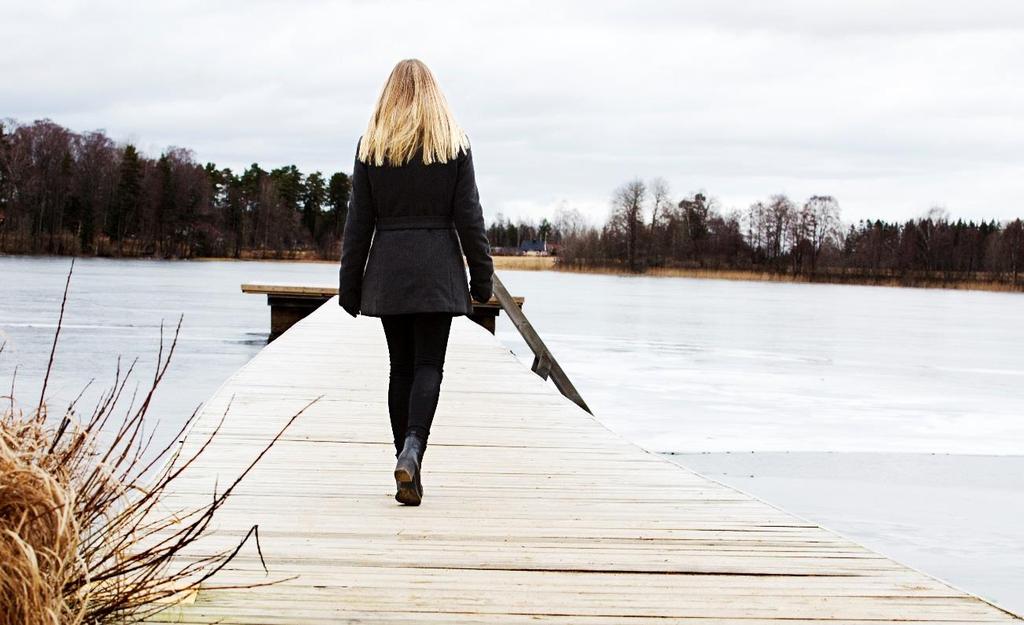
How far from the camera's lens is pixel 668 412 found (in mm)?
11836

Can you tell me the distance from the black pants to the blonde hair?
2.11ft

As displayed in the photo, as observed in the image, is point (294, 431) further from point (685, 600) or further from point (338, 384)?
point (685, 600)

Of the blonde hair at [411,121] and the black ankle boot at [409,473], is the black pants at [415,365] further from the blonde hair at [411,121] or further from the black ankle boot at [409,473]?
the blonde hair at [411,121]

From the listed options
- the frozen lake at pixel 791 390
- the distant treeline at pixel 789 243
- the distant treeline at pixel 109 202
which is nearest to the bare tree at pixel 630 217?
the distant treeline at pixel 789 243

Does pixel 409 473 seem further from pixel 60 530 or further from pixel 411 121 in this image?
pixel 60 530

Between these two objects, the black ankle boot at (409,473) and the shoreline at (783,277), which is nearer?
the black ankle boot at (409,473)

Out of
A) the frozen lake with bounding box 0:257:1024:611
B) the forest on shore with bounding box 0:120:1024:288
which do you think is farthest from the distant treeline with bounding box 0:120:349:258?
the frozen lake with bounding box 0:257:1024:611

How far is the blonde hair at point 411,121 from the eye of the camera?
4.10m

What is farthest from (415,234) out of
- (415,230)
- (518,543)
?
(518,543)

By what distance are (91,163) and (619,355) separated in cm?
7593

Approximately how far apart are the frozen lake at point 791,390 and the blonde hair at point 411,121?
1.55m

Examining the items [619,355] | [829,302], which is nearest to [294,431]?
[619,355]

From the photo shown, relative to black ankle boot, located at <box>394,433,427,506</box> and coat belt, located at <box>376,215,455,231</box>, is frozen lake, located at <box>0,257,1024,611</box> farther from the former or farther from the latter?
coat belt, located at <box>376,215,455,231</box>

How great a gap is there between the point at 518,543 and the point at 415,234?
1287 millimetres
